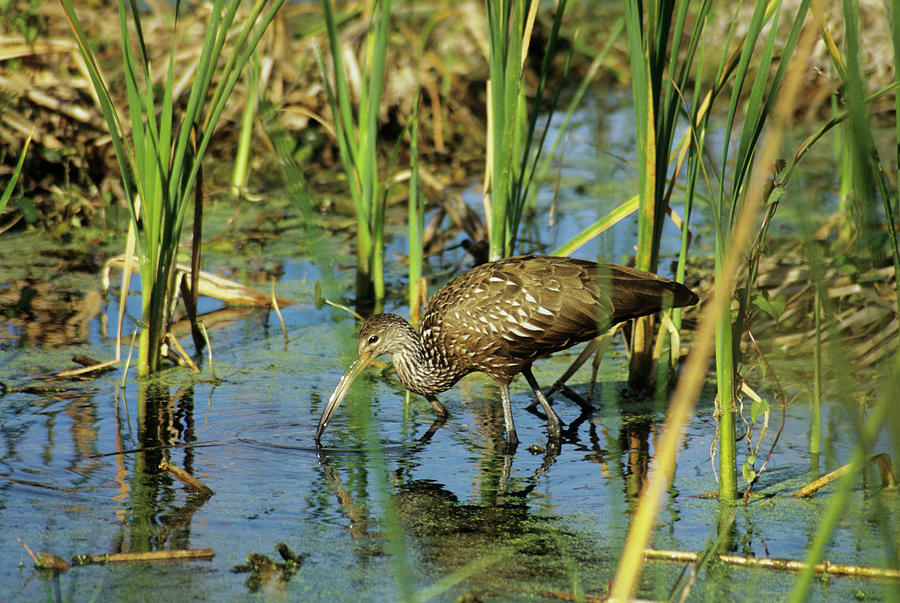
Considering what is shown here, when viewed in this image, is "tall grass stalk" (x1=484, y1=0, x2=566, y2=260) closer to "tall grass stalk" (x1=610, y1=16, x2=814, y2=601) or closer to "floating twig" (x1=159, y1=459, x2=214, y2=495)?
"floating twig" (x1=159, y1=459, x2=214, y2=495)

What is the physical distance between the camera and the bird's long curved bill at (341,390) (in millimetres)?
4703

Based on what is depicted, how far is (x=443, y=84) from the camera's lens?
10617 millimetres

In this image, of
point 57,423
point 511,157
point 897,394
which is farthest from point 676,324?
point 897,394

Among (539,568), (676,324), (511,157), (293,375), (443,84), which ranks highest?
(443,84)

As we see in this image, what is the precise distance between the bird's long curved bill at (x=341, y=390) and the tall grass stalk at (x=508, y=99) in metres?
0.92

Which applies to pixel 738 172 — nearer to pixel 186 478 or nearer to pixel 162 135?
pixel 186 478

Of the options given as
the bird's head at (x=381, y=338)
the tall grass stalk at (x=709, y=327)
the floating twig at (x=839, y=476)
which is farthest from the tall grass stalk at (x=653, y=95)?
the tall grass stalk at (x=709, y=327)

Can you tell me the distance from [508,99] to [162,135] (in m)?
1.57

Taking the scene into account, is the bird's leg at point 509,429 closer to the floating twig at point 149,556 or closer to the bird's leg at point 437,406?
the bird's leg at point 437,406

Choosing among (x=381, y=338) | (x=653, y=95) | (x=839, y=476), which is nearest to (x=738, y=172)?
(x=653, y=95)

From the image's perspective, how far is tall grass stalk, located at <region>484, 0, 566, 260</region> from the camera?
4.77 meters

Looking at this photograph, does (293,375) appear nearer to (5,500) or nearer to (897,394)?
(5,500)

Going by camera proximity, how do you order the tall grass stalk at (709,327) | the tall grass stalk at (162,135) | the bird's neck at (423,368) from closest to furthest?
the tall grass stalk at (709,327) < the tall grass stalk at (162,135) < the bird's neck at (423,368)

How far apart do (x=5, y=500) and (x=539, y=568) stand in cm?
194
